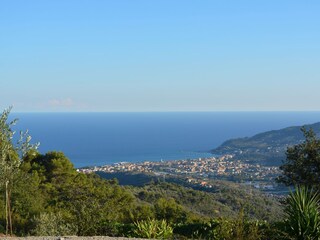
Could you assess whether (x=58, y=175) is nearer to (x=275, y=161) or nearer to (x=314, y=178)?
(x=314, y=178)

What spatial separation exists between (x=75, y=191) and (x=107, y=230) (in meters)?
13.3

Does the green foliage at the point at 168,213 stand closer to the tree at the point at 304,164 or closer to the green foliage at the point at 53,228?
the tree at the point at 304,164

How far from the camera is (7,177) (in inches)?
538

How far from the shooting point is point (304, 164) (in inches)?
675

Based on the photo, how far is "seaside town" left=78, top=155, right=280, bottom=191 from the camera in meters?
80.3

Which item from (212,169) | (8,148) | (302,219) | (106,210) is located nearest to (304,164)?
(302,219)

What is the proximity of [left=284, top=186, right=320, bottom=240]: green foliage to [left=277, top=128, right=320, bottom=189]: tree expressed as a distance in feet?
21.3

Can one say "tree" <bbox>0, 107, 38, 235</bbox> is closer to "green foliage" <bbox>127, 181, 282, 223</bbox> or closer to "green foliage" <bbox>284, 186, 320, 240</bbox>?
"green foliage" <bbox>284, 186, 320, 240</bbox>

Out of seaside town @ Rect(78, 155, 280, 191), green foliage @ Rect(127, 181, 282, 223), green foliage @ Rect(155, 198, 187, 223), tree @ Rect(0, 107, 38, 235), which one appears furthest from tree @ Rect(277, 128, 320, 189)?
seaside town @ Rect(78, 155, 280, 191)

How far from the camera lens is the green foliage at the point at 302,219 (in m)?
10.1

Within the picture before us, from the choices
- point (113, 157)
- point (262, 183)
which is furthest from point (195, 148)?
point (262, 183)

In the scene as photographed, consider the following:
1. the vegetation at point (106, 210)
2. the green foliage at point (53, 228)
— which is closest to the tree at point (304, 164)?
the vegetation at point (106, 210)

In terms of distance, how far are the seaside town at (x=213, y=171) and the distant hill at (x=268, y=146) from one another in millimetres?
3613

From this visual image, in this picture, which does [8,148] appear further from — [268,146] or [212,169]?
[268,146]
